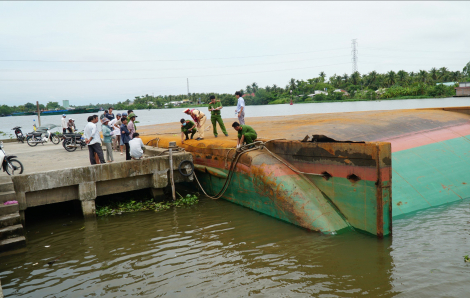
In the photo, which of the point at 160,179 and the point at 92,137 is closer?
the point at 92,137

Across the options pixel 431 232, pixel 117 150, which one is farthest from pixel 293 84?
pixel 431 232

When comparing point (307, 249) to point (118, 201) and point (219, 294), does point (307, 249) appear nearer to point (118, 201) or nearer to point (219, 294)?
point (219, 294)

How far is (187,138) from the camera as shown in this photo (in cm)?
1380

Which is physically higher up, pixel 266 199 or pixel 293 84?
pixel 293 84

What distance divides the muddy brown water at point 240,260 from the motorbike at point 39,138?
12.5m

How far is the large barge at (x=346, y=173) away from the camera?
7.81m

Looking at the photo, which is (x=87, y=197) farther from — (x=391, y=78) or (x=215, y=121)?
(x=391, y=78)

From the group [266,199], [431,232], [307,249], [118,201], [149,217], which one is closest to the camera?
[307,249]

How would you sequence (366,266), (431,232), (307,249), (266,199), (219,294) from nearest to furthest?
1. (219,294)
2. (366,266)
3. (307,249)
4. (431,232)
5. (266,199)

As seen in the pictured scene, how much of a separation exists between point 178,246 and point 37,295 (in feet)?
9.56

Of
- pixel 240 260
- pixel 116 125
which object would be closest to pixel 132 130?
pixel 116 125

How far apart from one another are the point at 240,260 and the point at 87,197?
5088mm

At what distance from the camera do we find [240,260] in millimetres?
7203

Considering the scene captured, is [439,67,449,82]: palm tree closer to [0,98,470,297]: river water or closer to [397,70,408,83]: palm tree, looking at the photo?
[397,70,408,83]: palm tree
